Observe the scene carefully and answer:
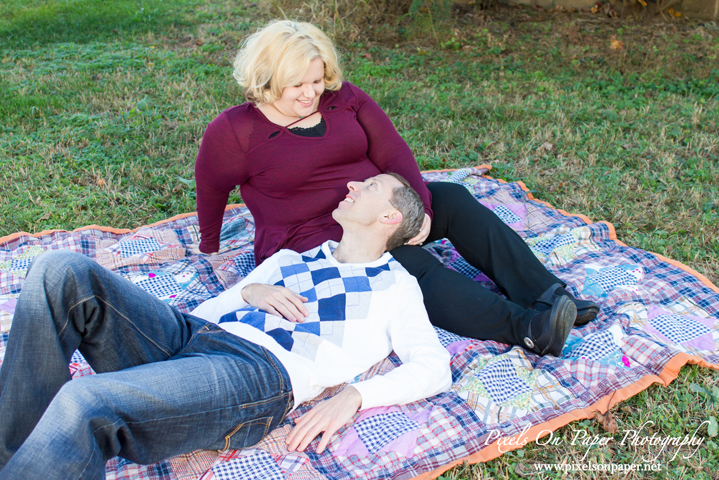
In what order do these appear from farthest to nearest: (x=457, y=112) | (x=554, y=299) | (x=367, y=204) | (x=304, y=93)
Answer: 1. (x=457, y=112)
2. (x=304, y=93)
3. (x=554, y=299)
4. (x=367, y=204)

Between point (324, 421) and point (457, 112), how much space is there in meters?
4.76

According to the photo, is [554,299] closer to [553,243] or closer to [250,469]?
[553,243]

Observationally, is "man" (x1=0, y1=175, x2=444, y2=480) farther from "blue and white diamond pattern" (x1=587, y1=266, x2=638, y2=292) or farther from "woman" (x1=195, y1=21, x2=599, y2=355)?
"blue and white diamond pattern" (x1=587, y1=266, x2=638, y2=292)

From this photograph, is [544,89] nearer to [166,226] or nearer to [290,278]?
[166,226]

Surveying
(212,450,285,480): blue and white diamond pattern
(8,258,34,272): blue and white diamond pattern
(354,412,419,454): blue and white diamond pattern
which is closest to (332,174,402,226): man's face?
(354,412,419,454): blue and white diamond pattern

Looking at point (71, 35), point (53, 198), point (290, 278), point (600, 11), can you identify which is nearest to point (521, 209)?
point (290, 278)

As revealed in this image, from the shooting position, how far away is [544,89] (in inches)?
283

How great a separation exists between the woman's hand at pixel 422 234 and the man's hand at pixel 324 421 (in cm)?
112

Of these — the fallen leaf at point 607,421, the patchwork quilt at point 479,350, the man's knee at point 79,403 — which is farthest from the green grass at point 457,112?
the man's knee at point 79,403

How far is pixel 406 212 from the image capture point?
9.89ft

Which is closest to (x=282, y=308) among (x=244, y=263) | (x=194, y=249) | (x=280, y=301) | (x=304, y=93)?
(x=280, y=301)

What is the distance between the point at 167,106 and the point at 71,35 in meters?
3.87

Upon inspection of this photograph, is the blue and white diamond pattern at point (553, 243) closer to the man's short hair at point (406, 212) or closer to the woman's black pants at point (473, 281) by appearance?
the woman's black pants at point (473, 281)

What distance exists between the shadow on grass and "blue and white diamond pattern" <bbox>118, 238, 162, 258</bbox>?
625 cm
